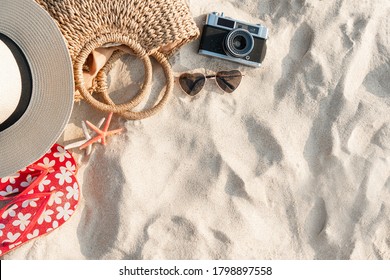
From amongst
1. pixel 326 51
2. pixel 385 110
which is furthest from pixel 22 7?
pixel 385 110

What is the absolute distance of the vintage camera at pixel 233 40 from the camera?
1.96 metres

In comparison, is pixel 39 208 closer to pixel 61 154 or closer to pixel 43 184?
pixel 43 184

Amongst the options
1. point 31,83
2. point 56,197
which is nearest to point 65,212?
point 56,197

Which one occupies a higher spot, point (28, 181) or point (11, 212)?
point (28, 181)

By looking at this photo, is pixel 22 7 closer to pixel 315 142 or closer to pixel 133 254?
pixel 133 254

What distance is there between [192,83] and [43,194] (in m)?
0.74

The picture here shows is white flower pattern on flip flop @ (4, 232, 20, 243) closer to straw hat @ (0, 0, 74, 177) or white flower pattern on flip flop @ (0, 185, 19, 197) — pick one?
white flower pattern on flip flop @ (0, 185, 19, 197)

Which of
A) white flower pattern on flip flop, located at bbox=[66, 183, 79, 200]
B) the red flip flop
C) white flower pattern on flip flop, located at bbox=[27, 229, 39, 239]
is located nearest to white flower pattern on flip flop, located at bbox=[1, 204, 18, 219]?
the red flip flop

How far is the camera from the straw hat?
1.47 meters

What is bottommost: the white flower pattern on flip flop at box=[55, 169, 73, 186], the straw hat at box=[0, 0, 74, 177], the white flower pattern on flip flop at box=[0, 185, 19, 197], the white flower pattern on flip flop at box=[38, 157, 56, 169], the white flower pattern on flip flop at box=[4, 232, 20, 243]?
the white flower pattern on flip flop at box=[4, 232, 20, 243]

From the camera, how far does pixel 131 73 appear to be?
2002mm

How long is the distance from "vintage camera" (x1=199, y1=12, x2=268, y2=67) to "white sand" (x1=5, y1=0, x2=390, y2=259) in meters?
0.06

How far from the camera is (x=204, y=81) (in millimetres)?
1973

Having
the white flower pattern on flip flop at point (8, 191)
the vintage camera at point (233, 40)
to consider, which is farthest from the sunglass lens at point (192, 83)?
the white flower pattern on flip flop at point (8, 191)
